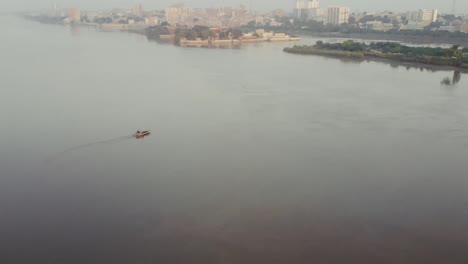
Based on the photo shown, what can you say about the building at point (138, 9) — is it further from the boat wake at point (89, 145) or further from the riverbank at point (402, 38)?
the boat wake at point (89, 145)

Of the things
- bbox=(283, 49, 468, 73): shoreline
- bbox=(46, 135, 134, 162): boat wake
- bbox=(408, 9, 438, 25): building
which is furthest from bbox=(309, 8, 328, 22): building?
bbox=(46, 135, 134, 162): boat wake

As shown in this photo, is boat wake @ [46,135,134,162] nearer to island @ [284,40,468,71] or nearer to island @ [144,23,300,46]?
island @ [284,40,468,71]

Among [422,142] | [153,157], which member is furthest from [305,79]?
[153,157]

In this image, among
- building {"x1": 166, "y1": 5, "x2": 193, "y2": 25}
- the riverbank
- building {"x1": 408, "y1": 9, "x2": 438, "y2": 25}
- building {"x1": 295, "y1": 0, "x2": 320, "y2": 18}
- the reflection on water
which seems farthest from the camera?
building {"x1": 295, "y1": 0, "x2": 320, "y2": 18}

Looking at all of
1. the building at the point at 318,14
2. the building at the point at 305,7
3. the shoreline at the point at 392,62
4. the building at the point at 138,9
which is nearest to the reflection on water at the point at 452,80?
the shoreline at the point at 392,62

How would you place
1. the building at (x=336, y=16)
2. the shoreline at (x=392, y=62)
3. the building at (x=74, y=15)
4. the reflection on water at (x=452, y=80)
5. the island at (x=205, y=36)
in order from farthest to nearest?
the building at (x=74, y=15) → the building at (x=336, y=16) → the island at (x=205, y=36) → the shoreline at (x=392, y=62) → the reflection on water at (x=452, y=80)

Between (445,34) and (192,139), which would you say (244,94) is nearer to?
(192,139)
